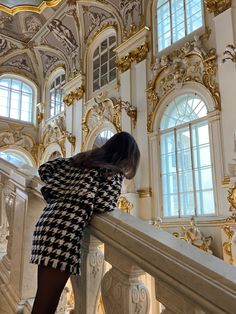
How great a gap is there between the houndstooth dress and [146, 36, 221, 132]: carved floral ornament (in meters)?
4.96

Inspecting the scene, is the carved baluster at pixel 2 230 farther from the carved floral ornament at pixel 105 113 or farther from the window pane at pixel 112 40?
the window pane at pixel 112 40

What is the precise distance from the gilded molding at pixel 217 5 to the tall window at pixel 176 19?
0.38 metres

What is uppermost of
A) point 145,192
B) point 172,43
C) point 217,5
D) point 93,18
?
point 93,18

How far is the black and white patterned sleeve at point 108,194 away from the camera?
1.24m

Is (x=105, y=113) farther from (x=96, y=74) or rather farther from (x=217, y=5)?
(x=217, y=5)

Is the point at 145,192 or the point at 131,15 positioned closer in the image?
the point at 145,192

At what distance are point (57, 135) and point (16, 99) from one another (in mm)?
2631

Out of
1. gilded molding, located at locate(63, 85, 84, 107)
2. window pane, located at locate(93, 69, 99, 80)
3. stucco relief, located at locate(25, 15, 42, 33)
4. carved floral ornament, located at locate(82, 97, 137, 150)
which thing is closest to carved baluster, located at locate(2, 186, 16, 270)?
carved floral ornament, located at locate(82, 97, 137, 150)

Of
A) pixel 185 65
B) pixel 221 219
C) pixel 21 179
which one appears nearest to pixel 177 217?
pixel 221 219

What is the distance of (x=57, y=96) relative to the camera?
11.8 metres

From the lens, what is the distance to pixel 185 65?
21.3ft

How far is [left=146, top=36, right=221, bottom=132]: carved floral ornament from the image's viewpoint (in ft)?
19.7

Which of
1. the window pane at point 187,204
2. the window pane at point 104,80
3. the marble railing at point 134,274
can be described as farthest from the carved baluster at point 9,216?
the window pane at point 104,80

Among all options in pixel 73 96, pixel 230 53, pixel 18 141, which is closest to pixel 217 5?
pixel 230 53
